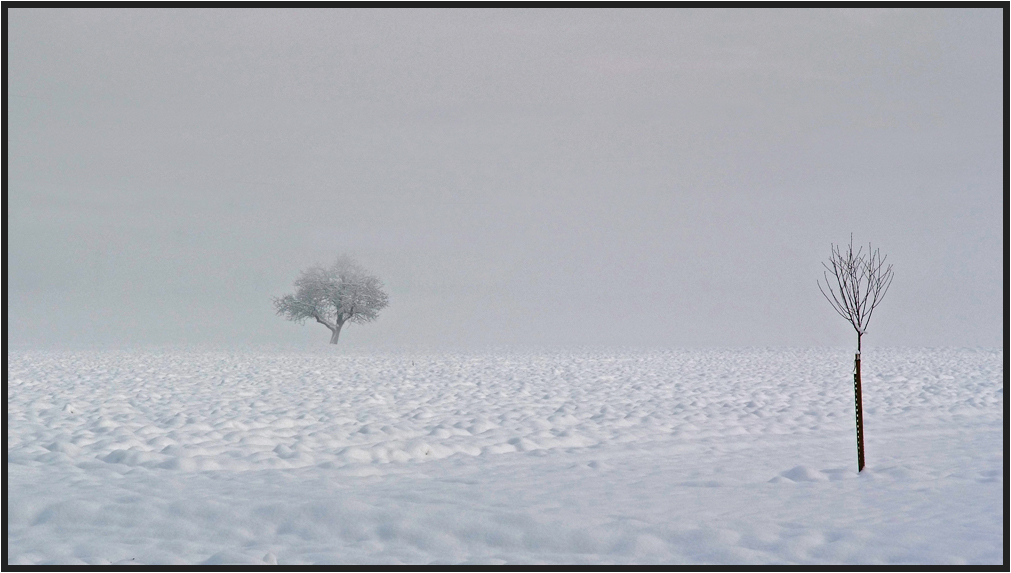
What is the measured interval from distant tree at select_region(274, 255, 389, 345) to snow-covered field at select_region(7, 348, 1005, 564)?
1110 inches

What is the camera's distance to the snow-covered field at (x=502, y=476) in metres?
5.05

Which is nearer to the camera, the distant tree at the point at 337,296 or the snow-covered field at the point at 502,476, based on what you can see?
the snow-covered field at the point at 502,476

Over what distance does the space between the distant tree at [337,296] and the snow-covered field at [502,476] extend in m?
28.2

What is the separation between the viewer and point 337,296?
141ft

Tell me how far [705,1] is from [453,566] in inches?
216

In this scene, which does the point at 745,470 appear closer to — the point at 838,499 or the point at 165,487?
the point at 838,499

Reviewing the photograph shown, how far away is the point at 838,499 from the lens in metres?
6.16

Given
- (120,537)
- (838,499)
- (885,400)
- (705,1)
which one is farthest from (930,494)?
(885,400)

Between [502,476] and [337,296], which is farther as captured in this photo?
[337,296]

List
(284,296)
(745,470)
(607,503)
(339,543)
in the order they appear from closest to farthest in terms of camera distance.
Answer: (339,543) < (607,503) < (745,470) < (284,296)

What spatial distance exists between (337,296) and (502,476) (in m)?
37.1

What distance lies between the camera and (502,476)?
7270 mm

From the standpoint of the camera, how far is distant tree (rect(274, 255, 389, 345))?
141 feet

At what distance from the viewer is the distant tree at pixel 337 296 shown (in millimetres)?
43094
